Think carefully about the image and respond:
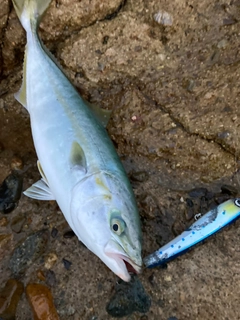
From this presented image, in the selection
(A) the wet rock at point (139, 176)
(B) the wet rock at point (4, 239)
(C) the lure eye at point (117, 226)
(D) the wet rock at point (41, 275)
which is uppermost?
(C) the lure eye at point (117, 226)

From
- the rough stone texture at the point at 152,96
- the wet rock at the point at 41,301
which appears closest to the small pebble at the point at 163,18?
the rough stone texture at the point at 152,96

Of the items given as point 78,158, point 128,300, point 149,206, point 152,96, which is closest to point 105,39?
point 152,96

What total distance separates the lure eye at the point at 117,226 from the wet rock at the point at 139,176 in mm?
736

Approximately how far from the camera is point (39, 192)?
9.17 feet

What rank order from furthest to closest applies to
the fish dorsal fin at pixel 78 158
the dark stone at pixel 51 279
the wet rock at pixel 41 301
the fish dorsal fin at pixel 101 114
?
the fish dorsal fin at pixel 101 114, the dark stone at pixel 51 279, the wet rock at pixel 41 301, the fish dorsal fin at pixel 78 158

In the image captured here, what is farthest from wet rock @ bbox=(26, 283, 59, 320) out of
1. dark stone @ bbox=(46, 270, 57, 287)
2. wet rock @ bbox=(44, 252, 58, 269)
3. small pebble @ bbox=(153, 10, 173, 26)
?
small pebble @ bbox=(153, 10, 173, 26)

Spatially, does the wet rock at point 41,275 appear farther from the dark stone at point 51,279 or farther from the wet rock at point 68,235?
the wet rock at point 68,235

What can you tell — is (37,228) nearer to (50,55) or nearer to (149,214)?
(149,214)

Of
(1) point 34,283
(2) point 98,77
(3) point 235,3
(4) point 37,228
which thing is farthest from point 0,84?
(3) point 235,3

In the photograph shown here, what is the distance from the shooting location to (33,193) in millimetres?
2836

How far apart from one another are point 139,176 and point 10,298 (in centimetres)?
138

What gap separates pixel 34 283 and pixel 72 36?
2.08 metres

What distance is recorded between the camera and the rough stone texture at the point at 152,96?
9.50 feet

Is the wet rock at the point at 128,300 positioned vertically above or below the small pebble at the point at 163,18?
below
